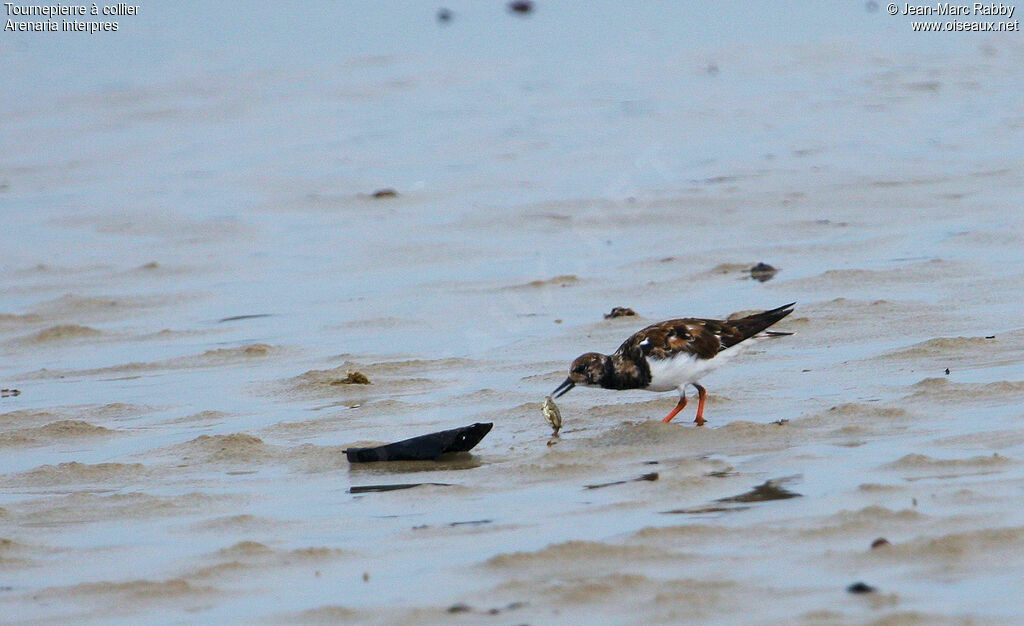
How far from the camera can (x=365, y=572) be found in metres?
6.25

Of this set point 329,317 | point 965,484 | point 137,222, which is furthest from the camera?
point 137,222

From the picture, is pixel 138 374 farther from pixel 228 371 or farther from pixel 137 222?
pixel 137 222

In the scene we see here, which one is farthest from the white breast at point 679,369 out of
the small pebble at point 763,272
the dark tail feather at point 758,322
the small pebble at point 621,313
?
the small pebble at point 763,272

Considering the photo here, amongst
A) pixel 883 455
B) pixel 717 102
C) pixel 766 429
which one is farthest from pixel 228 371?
pixel 717 102

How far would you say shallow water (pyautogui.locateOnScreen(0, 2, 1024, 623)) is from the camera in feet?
20.2

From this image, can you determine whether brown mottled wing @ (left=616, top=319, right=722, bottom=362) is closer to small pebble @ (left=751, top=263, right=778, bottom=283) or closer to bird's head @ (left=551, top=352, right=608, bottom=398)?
bird's head @ (left=551, top=352, right=608, bottom=398)

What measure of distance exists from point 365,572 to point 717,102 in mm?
15540

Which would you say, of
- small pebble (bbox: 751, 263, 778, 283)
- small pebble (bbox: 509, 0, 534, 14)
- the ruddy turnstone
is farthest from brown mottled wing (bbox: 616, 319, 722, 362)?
small pebble (bbox: 509, 0, 534, 14)

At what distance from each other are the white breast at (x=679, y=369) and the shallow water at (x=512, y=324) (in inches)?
10.1

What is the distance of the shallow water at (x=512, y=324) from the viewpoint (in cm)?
616

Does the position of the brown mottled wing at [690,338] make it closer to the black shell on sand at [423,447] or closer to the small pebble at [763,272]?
the black shell on sand at [423,447]

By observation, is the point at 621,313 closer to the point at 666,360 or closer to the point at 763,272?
the point at 763,272

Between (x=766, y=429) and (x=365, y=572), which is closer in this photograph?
(x=365, y=572)

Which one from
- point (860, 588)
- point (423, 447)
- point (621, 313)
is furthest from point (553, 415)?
point (860, 588)
